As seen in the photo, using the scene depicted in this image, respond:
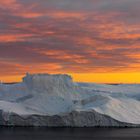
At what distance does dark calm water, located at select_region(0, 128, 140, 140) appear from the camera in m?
49.2

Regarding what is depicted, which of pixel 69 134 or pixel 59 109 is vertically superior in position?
pixel 59 109

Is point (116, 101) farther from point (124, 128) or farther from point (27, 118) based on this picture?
point (27, 118)

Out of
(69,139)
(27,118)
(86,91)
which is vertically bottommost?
(69,139)

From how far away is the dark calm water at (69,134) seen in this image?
4925cm

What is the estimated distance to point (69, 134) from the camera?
51.8m

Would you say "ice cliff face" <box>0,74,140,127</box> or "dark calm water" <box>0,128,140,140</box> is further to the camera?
"ice cliff face" <box>0,74,140,127</box>

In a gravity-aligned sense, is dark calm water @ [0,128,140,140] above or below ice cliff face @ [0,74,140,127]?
below

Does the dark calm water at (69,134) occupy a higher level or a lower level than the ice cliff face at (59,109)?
lower

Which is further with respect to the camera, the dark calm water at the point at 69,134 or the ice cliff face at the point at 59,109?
the ice cliff face at the point at 59,109

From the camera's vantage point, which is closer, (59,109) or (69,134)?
(69,134)

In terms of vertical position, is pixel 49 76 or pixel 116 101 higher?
pixel 49 76

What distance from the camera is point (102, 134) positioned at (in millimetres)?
51969

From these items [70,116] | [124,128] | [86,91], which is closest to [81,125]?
[70,116]

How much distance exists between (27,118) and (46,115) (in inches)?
104
